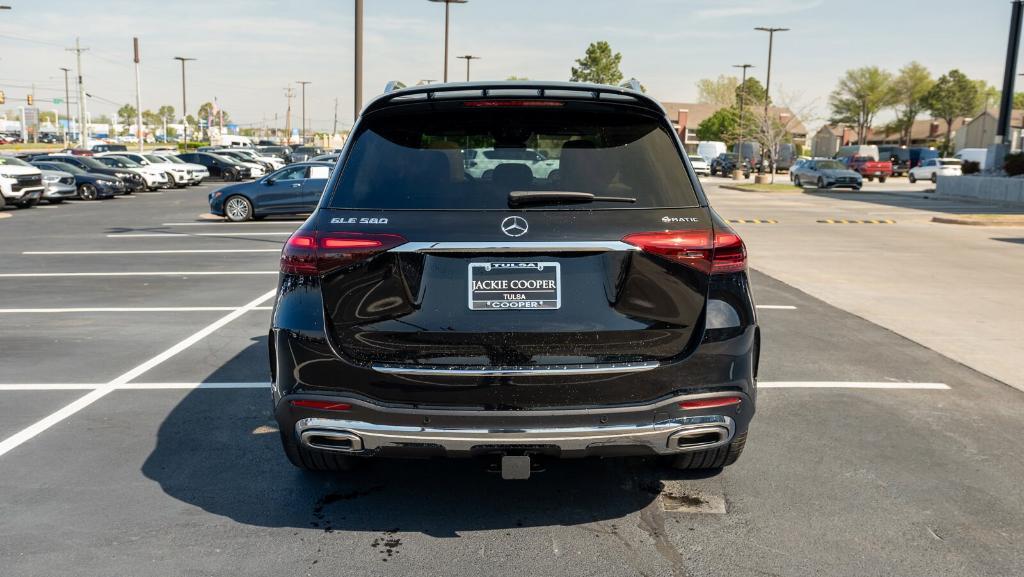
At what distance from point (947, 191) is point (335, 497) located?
3724 centimetres

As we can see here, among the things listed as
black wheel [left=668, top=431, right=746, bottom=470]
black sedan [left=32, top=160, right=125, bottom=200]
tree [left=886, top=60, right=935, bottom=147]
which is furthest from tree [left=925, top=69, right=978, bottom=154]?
black wheel [left=668, top=431, right=746, bottom=470]

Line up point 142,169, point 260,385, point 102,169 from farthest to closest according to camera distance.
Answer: point 142,169, point 102,169, point 260,385

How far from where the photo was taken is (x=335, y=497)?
13.9 ft

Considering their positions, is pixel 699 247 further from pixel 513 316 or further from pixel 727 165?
pixel 727 165

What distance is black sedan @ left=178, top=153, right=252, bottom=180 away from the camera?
45.8 metres

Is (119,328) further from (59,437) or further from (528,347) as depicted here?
(528,347)

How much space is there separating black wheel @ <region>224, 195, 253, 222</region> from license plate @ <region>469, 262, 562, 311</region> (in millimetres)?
20473

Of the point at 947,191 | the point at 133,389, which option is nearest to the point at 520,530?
the point at 133,389

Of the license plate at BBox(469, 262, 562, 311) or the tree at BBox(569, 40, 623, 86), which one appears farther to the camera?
the tree at BBox(569, 40, 623, 86)

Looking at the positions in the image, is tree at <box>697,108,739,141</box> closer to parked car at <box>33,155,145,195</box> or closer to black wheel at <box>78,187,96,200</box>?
parked car at <box>33,155,145,195</box>

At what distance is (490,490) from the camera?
4.36m

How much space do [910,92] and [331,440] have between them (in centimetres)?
12014

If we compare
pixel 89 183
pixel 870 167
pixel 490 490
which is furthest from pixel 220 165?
pixel 490 490

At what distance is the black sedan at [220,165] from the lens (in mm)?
45781
